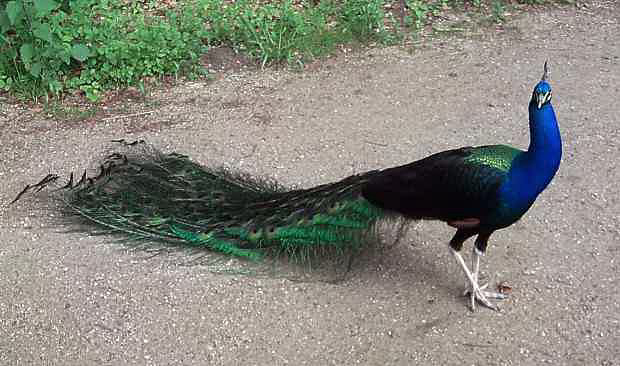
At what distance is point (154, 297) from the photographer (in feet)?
12.2

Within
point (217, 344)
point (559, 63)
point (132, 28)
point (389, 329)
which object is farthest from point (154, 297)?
point (559, 63)

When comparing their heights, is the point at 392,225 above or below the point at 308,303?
above

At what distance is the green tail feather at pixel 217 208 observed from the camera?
11.7 ft

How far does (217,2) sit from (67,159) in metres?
2.42

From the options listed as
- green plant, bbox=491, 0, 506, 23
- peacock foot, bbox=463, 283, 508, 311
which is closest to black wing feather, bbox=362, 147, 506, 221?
peacock foot, bbox=463, 283, 508, 311

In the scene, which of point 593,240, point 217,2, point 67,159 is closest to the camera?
point 593,240

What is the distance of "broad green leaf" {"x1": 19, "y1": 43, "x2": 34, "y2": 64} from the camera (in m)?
5.36

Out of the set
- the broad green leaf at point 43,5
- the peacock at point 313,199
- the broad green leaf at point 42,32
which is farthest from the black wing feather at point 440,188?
the broad green leaf at point 42,32

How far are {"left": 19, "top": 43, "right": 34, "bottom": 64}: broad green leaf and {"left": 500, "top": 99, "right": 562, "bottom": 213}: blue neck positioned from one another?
3.99 meters

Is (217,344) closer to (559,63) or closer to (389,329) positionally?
(389,329)

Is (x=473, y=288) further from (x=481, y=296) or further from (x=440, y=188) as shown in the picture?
(x=440, y=188)

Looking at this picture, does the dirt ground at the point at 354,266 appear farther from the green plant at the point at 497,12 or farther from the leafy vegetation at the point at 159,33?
the green plant at the point at 497,12

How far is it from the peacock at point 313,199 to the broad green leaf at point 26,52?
1.42 m

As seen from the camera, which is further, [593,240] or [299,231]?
[593,240]
